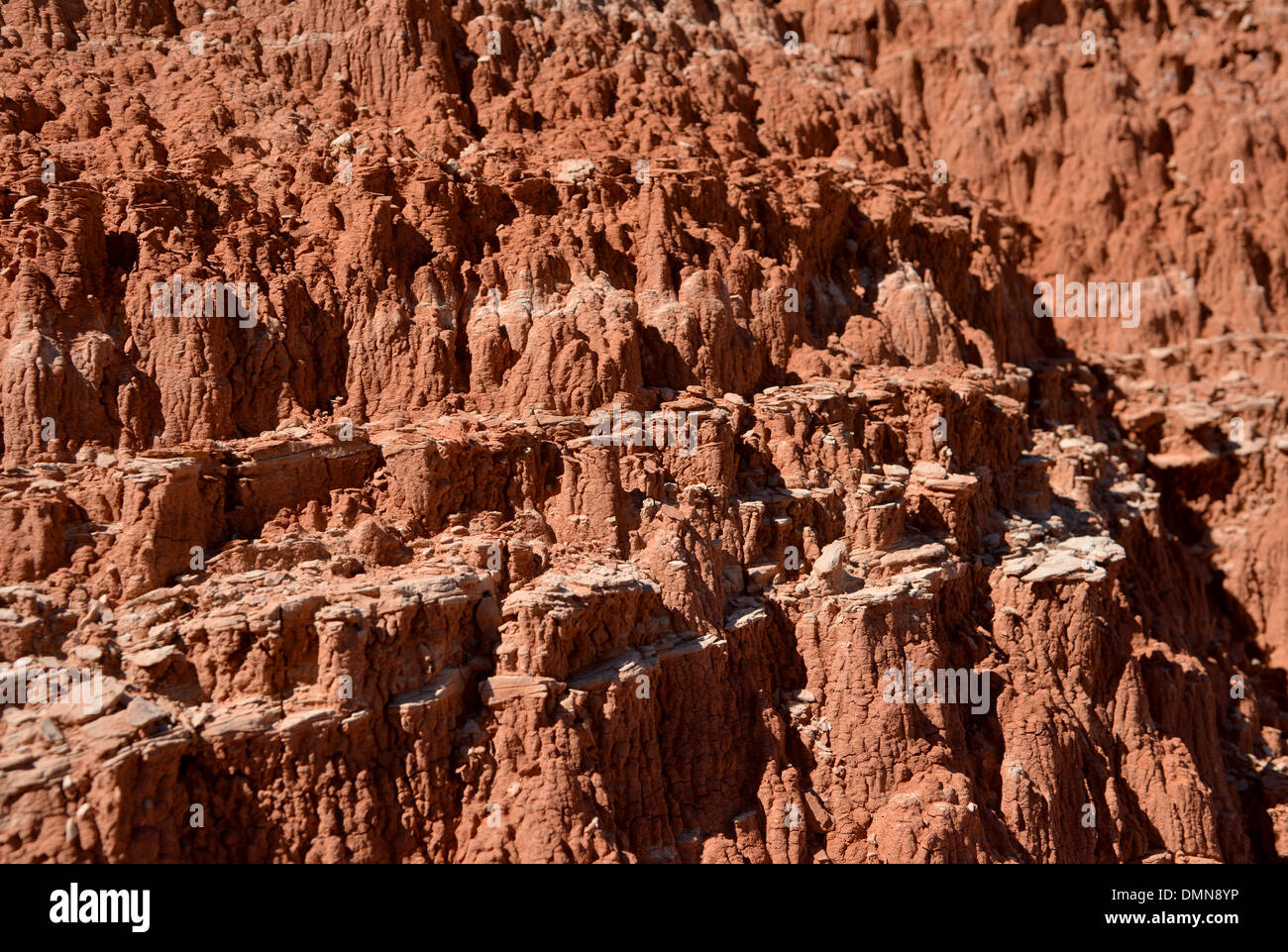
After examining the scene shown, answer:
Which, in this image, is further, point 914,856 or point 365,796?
point 914,856

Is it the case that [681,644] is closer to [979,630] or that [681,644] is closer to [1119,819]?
[979,630]

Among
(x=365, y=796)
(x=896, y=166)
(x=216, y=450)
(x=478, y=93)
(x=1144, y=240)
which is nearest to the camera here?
(x=365, y=796)

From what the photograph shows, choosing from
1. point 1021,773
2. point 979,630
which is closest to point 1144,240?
point 979,630

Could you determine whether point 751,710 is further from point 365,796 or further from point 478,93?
point 478,93

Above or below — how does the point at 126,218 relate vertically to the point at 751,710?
above

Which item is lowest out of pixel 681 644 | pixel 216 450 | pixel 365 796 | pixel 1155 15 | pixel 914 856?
pixel 914 856

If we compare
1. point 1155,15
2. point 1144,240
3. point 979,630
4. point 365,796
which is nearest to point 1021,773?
point 979,630

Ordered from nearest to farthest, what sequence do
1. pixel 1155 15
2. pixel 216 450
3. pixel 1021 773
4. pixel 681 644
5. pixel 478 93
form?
1. pixel 216 450
2. pixel 681 644
3. pixel 1021 773
4. pixel 478 93
5. pixel 1155 15
